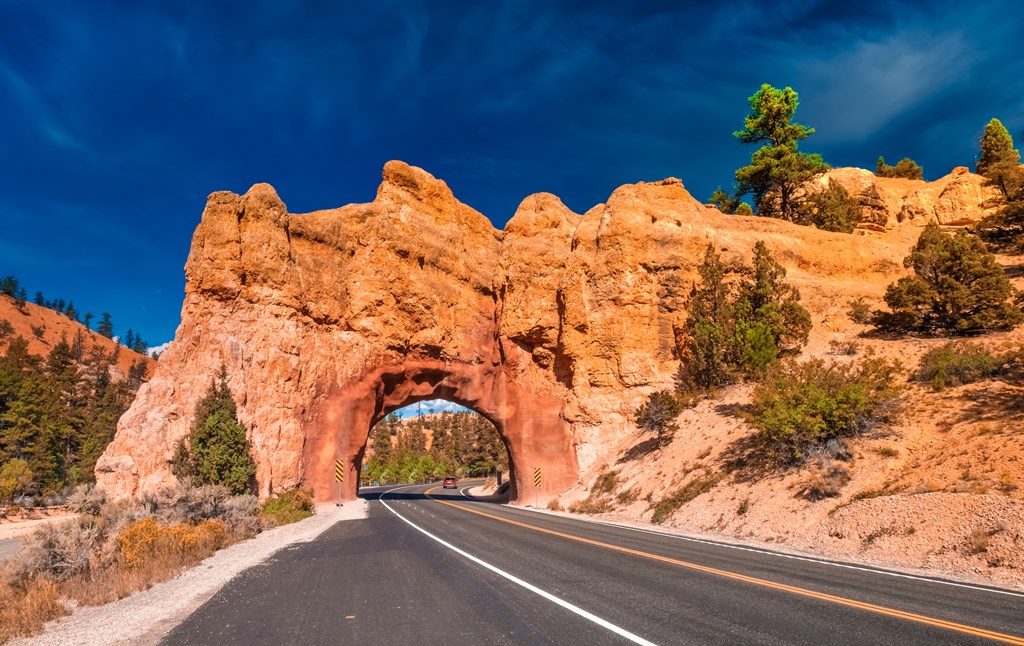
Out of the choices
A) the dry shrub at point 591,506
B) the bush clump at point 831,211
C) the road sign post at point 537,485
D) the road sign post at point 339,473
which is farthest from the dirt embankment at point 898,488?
the bush clump at point 831,211

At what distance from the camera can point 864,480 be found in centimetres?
1568

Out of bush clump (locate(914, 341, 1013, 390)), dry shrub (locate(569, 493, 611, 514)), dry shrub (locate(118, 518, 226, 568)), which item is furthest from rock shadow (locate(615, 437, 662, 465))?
dry shrub (locate(118, 518, 226, 568))

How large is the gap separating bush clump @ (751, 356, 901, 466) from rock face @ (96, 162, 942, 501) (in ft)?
50.3

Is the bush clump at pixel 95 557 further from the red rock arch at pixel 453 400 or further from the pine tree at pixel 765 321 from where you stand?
the pine tree at pixel 765 321

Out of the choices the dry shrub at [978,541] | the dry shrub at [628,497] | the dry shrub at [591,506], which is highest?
the dry shrub at [978,541]

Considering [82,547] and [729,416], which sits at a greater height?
[729,416]

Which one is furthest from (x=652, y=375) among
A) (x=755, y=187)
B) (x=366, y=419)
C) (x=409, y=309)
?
(x=755, y=187)

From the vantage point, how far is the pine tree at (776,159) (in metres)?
47.9

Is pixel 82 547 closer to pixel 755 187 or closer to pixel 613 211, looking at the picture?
pixel 613 211

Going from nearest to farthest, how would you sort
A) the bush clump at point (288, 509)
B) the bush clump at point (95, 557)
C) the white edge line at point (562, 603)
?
the white edge line at point (562, 603) < the bush clump at point (95, 557) < the bush clump at point (288, 509)

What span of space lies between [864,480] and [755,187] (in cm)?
4058

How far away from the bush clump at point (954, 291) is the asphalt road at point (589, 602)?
66.2 ft

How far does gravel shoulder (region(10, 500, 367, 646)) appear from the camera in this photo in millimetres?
6590

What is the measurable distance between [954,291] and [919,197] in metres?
36.5
